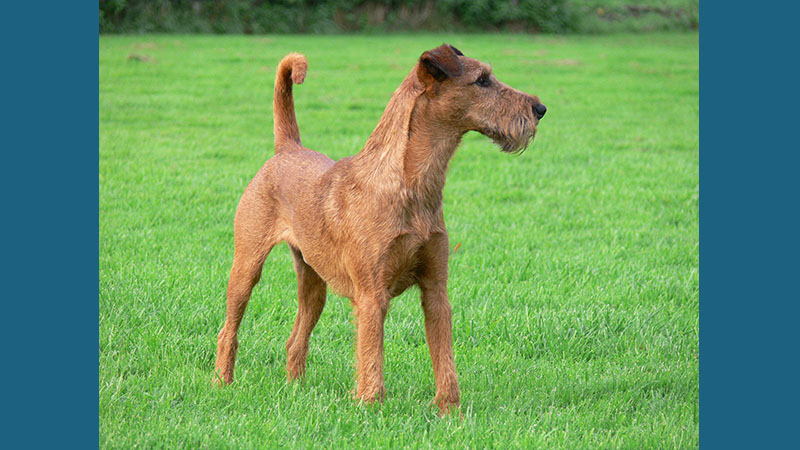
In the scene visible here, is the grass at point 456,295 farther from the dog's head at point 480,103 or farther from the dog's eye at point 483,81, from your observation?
the dog's eye at point 483,81

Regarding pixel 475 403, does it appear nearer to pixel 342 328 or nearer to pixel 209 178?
pixel 342 328

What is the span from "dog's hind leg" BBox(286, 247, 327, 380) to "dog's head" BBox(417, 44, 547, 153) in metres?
1.38

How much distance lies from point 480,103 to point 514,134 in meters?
0.22

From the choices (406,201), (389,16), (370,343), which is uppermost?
(406,201)

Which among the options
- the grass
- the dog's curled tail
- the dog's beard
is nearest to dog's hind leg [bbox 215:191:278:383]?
the grass

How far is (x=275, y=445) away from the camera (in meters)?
3.88

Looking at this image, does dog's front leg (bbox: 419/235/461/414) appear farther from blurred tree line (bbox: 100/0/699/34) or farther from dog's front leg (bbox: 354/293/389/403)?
blurred tree line (bbox: 100/0/699/34)

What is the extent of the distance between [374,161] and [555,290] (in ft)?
8.95

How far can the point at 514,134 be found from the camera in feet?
12.9

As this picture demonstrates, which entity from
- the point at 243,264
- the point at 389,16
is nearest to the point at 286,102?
the point at 243,264

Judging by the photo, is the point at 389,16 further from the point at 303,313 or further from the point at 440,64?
the point at 440,64

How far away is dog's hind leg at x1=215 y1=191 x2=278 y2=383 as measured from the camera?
4.68 meters

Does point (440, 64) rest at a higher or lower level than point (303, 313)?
higher

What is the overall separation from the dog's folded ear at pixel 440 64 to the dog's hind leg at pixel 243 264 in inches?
52.7
